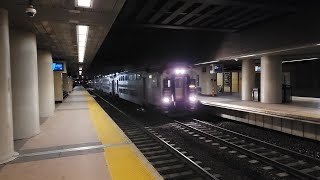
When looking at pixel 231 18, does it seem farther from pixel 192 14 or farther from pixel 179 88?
pixel 179 88

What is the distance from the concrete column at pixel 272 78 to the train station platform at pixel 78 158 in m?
8.80

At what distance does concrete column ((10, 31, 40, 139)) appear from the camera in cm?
639

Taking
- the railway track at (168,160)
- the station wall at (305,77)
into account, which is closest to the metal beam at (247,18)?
the railway track at (168,160)

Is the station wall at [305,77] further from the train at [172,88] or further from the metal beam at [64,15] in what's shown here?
the metal beam at [64,15]

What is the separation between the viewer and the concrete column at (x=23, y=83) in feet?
21.0

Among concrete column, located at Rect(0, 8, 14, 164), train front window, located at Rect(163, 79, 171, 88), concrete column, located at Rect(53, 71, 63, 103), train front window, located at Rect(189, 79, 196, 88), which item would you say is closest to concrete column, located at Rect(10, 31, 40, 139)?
concrete column, located at Rect(0, 8, 14, 164)

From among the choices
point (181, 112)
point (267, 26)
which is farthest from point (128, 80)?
point (267, 26)

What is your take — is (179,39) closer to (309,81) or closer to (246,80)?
(246,80)

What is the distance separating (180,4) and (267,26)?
160 inches

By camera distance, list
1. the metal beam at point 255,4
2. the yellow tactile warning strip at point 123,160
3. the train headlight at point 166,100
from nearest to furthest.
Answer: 1. the yellow tactile warning strip at point 123,160
2. the metal beam at point 255,4
3. the train headlight at point 166,100

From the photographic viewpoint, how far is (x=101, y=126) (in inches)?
318

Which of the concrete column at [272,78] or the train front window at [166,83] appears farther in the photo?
the train front window at [166,83]

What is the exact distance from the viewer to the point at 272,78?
1241 cm

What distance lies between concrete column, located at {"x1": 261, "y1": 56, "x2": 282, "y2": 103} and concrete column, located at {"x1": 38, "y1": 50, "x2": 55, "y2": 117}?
10.8 metres
